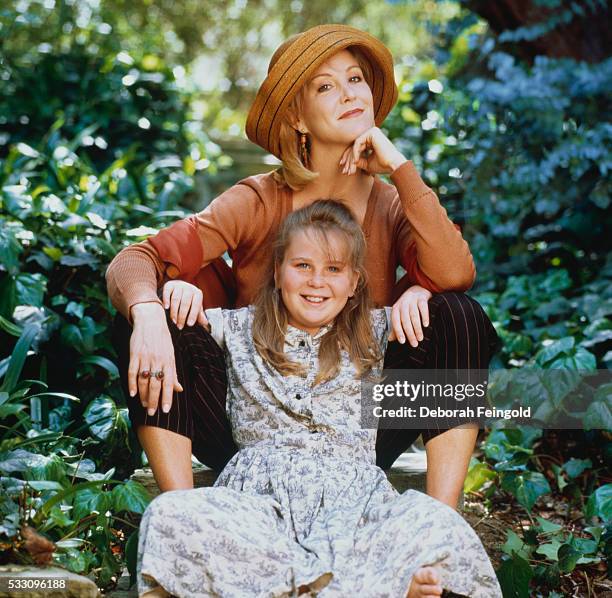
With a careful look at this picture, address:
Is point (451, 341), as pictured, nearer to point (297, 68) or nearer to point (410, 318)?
point (410, 318)

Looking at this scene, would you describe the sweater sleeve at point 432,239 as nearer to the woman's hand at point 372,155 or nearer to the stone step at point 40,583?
the woman's hand at point 372,155

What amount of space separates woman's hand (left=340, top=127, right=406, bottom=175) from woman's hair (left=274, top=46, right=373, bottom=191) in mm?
101

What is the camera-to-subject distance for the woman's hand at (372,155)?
242cm

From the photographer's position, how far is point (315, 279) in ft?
7.54

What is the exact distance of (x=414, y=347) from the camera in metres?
2.27

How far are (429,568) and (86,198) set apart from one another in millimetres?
2254

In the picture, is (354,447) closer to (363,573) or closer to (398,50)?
(363,573)

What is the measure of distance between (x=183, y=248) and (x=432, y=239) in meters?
0.65

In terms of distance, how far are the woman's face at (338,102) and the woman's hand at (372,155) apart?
4 cm

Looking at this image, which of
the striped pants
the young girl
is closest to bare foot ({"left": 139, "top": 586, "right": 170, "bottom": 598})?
the young girl

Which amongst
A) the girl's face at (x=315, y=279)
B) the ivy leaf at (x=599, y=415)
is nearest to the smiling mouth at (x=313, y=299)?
the girl's face at (x=315, y=279)

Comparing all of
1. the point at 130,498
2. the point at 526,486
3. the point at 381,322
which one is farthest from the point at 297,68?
the point at 526,486

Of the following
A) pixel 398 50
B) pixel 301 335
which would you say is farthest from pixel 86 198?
pixel 398 50

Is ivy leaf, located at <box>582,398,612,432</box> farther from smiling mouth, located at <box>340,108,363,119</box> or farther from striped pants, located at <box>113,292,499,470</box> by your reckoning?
smiling mouth, located at <box>340,108,363,119</box>
